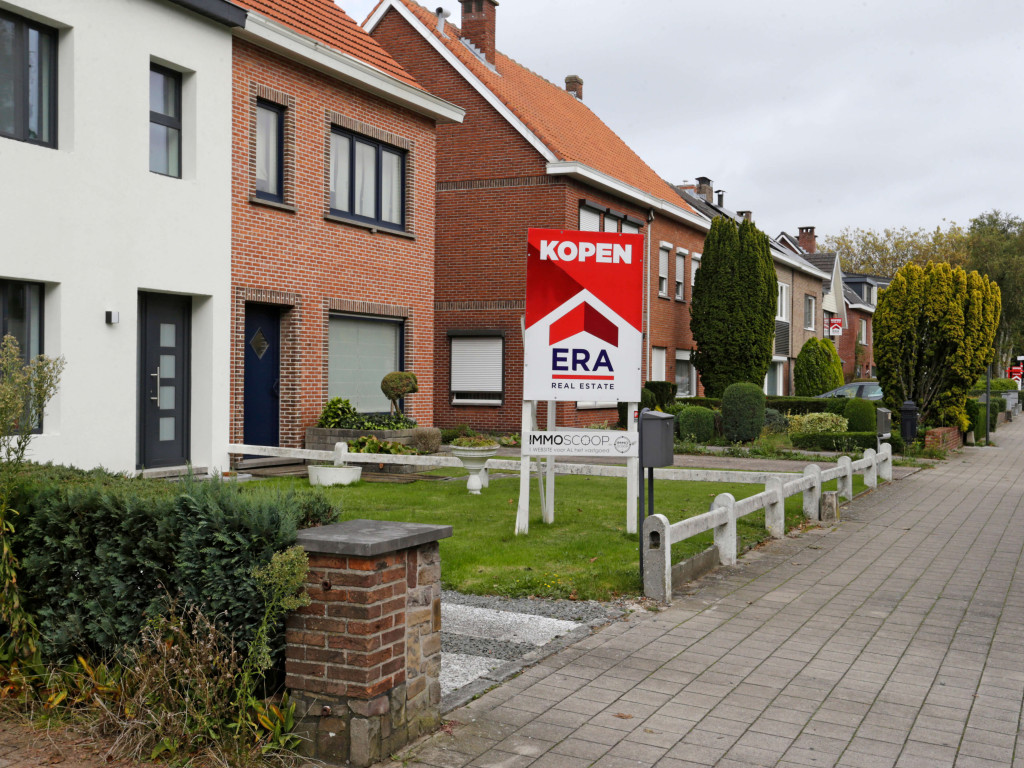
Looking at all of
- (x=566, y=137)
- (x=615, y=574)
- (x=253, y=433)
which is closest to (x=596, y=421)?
(x=566, y=137)

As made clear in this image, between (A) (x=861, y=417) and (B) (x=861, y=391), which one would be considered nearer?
(A) (x=861, y=417)

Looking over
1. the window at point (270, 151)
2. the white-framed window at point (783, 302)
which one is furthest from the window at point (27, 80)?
the white-framed window at point (783, 302)

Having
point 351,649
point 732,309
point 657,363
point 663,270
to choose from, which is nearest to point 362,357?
point 351,649

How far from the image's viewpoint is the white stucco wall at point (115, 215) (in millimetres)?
11445

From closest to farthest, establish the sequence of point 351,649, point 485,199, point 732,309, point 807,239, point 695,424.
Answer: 1. point 351,649
2. point 695,424
3. point 485,199
4. point 732,309
5. point 807,239

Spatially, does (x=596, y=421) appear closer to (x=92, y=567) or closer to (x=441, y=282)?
(x=441, y=282)

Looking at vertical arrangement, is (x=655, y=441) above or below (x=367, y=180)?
below

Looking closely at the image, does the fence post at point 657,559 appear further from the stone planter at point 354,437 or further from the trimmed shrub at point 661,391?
the trimmed shrub at point 661,391

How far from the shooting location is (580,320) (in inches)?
387

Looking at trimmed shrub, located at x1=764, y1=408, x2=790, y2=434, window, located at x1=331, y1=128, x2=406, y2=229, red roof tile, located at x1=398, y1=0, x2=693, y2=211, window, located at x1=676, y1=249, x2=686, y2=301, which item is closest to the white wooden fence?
window, located at x1=331, y1=128, x2=406, y2=229

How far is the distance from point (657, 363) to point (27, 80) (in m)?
21.6

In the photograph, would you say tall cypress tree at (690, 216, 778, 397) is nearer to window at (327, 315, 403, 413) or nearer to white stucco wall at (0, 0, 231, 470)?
window at (327, 315, 403, 413)

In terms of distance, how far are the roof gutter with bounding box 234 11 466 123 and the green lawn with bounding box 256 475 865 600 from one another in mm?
6713

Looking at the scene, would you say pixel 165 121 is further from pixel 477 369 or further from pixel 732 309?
pixel 732 309
